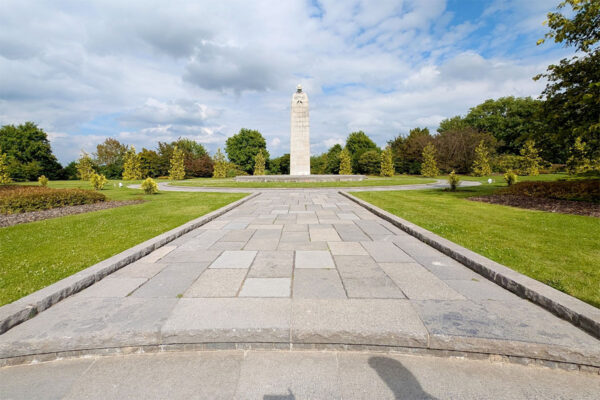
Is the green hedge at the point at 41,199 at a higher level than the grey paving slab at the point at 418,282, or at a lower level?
higher

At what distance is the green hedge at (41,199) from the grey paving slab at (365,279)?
12.7 metres

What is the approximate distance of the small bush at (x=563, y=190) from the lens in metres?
10.1

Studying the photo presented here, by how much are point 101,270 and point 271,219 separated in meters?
4.75

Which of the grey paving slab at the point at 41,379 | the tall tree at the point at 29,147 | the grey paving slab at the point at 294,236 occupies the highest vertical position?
the tall tree at the point at 29,147

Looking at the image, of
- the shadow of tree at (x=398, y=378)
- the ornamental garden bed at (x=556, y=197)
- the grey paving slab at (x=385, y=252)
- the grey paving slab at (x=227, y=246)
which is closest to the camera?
the shadow of tree at (x=398, y=378)

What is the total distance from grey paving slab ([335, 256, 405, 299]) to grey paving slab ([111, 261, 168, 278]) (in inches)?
109

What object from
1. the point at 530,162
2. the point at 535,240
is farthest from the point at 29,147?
the point at 530,162

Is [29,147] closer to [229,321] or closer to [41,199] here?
[41,199]

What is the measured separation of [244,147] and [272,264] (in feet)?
192

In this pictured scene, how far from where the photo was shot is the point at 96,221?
25.0 feet

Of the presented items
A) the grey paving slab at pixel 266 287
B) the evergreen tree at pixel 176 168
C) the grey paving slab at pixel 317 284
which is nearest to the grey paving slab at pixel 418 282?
the grey paving slab at pixel 317 284

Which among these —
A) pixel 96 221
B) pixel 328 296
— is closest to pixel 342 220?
pixel 328 296

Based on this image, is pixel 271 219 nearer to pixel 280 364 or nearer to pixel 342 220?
pixel 342 220

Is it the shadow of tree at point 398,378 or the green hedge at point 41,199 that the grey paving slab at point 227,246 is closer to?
the shadow of tree at point 398,378
